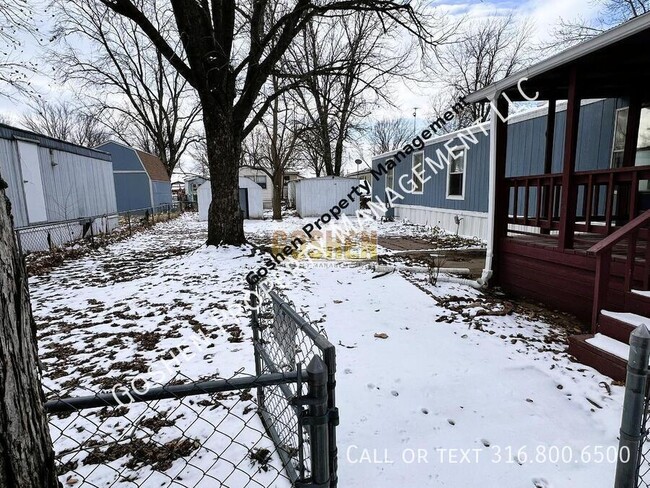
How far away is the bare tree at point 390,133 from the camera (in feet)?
139

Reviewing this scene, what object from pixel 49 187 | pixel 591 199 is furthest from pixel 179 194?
pixel 591 199

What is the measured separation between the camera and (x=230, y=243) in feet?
27.9

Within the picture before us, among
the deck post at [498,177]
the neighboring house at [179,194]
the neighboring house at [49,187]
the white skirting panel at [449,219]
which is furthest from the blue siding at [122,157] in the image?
the deck post at [498,177]

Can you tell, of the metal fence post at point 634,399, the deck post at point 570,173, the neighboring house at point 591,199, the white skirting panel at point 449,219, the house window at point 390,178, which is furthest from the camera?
the house window at point 390,178

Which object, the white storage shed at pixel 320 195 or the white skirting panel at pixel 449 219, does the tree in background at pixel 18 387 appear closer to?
the white skirting panel at pixel 449 219

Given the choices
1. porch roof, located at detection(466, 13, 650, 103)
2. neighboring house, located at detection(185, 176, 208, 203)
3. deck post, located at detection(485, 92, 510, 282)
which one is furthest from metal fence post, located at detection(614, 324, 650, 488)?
neighboring house, located at detection(185, 176, 208, 203)

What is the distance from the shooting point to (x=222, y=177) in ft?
27.0

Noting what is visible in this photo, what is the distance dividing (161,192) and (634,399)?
3058cm

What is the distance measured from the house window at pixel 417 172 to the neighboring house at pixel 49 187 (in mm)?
12056

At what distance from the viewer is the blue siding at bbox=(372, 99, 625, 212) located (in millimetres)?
6516

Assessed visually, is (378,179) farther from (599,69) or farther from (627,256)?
(627,256)

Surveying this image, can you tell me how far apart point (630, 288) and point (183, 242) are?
37.4ft

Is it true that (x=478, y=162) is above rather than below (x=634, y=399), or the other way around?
above

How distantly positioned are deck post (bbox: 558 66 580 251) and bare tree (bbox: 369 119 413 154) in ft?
128
